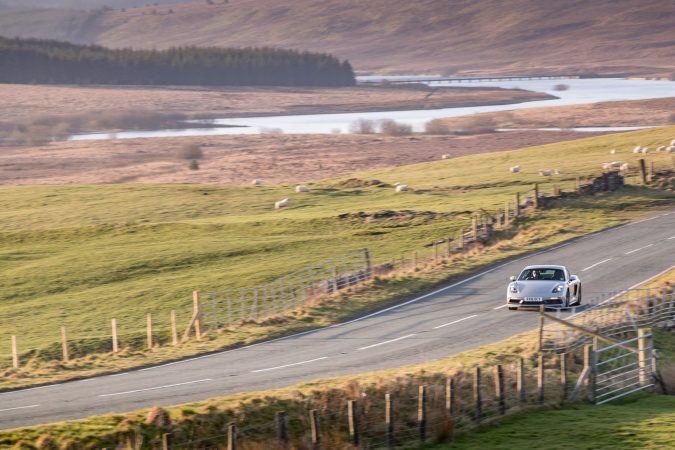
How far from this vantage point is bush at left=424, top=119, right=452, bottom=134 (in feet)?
514

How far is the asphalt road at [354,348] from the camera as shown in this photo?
2912cm

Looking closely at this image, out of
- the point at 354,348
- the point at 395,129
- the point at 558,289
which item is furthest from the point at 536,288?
the point at 395,129

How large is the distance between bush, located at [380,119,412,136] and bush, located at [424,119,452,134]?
2.69m

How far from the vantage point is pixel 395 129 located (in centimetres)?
15775

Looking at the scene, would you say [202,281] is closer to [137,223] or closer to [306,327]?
[306,327]

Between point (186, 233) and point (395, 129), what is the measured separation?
92.7 m

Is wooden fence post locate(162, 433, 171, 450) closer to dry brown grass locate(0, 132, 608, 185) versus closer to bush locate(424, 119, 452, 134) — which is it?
dry brown grass locate(0, 132, 608, 185)

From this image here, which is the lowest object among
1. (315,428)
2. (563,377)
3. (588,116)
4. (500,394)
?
(563,377)

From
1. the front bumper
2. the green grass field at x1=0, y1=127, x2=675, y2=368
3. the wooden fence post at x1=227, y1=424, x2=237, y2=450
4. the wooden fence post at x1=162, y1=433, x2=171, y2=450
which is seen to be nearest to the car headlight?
the front bumper

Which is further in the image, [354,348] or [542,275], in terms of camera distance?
[542,275]

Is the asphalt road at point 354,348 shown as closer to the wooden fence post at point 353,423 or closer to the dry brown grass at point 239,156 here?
the wooden fence post at point 353,423

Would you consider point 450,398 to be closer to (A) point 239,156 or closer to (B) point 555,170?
(B) point 555,170

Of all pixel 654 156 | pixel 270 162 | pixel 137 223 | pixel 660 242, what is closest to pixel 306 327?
pixel 660 242

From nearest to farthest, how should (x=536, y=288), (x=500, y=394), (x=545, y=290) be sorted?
(x=500, y=394) < (x=545, y=290) < (x=536, y=288)
